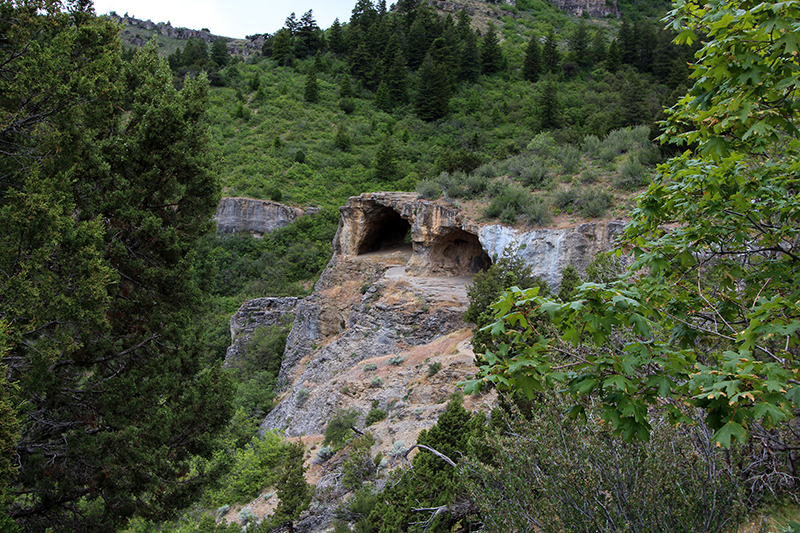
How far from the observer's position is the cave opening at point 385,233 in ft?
87.6

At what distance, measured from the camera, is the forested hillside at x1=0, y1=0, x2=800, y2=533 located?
299cm

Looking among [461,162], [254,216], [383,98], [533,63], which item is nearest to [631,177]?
[461,162]

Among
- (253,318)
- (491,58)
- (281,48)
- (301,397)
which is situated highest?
(281,48)

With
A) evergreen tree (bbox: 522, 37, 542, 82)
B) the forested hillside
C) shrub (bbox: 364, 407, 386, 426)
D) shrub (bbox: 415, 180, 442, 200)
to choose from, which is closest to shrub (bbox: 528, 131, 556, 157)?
the forested hillside

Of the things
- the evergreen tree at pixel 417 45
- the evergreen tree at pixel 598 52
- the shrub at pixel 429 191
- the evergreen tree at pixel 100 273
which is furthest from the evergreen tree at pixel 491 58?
the evergreen tree at pixel 100 273

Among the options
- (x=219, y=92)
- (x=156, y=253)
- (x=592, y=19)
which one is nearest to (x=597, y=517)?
(x=156, y=253)

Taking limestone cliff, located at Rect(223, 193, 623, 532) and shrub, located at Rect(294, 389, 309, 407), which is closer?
limestone cliff, located at Rect(223, 193, 623, 532)

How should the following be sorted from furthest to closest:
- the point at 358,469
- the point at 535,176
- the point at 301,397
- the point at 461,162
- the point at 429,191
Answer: the point at 461,162
the point at 429,191
the point at 535,176
the point at 301,397
the point at 358,469

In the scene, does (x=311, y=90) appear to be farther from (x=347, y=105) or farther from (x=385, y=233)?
(x=385, y=233)

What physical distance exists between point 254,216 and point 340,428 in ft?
80.9

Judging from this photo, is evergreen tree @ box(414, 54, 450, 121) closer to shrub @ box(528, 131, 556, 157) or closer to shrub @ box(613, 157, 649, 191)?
shrub @ box(528, 131, 556, 157)

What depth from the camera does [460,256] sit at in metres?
24.4

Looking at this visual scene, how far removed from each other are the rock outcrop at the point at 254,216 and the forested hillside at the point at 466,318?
19.3m

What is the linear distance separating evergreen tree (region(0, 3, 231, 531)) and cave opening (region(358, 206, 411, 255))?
56.8ft
